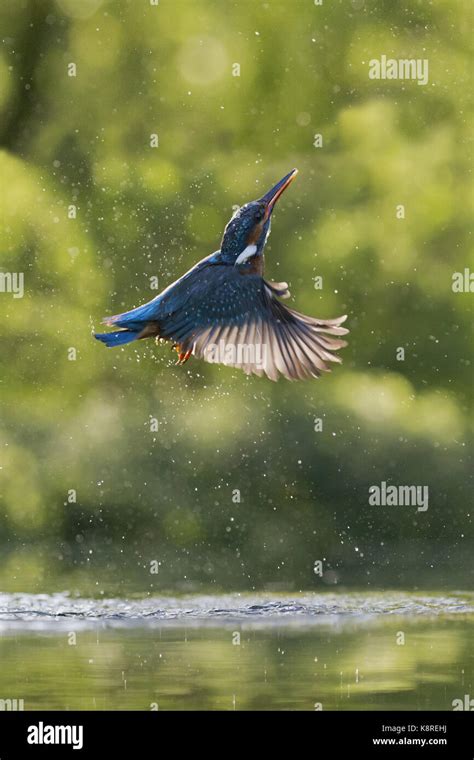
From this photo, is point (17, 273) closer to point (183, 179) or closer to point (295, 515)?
point (183, 179)

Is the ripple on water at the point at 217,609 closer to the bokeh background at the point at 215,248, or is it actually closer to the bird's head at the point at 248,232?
the bird's head at the point at 248,232

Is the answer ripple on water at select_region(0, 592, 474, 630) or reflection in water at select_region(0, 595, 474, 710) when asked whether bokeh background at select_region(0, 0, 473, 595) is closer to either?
ripple on water at select_region(0, 592, 474, 630)

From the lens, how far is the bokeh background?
10172 millimetres

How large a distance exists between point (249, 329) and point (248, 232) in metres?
0.39

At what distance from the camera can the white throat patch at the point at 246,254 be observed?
5.29 metres

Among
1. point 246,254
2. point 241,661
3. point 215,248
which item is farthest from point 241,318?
point 215,248

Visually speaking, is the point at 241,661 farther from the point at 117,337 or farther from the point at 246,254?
the point at 246,254

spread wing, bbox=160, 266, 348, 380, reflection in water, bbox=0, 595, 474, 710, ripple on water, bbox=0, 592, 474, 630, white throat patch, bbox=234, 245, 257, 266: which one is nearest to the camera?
reflection in water, bbox=0, 595, 474, 710

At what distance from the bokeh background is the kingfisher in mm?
4735

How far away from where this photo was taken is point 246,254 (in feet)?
17.4

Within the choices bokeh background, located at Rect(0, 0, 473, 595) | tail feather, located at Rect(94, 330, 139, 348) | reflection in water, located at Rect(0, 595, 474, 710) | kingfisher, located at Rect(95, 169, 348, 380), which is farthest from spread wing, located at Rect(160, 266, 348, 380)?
bokeh background, located at Rect(0, 0, 473, 595)

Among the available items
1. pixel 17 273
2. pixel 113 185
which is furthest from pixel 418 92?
pixel 17 273

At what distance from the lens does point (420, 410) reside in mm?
10281

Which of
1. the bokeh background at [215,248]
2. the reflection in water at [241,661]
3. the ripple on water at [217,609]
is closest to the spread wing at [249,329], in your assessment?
the reflection in water at [241,661]
